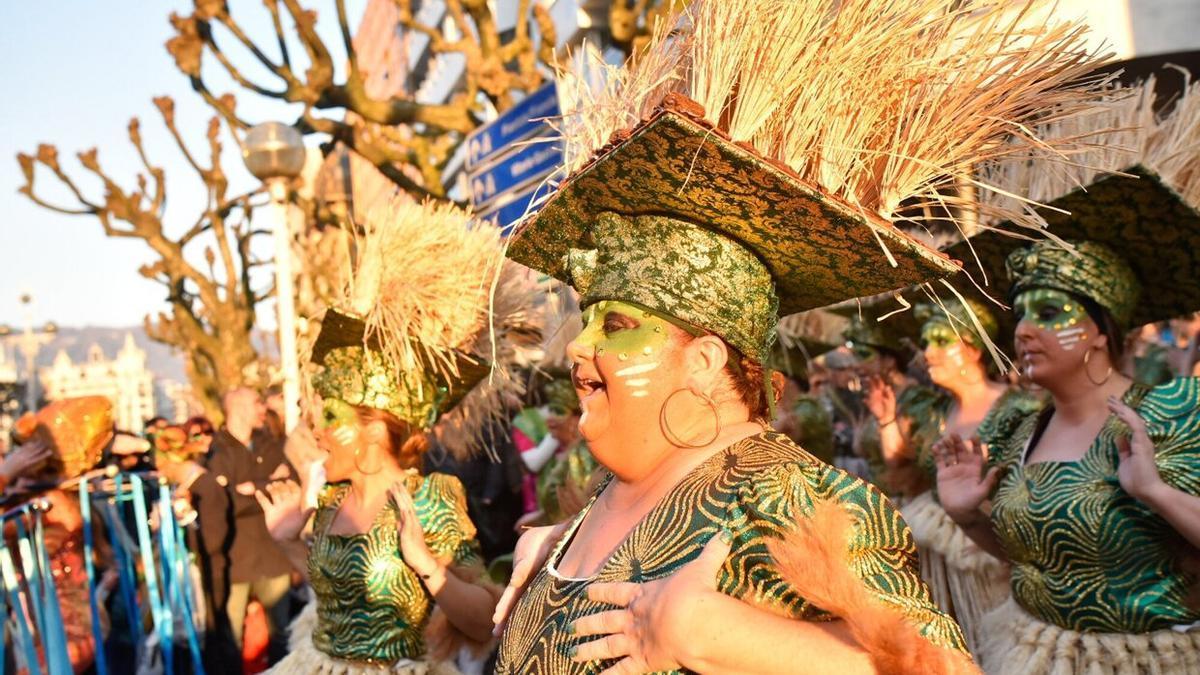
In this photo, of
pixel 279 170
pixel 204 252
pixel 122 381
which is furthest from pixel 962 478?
pixel 122 381

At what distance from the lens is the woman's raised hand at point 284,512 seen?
477 centimetres

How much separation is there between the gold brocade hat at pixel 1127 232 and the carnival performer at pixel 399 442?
76.4 inches

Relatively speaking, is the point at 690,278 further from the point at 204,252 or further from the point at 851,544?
the point at 204,252

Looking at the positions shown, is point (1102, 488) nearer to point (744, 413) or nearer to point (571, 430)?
point (744, 413)

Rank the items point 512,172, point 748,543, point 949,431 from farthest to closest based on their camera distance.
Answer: point 512,172 → point 949,431 → point 748,543

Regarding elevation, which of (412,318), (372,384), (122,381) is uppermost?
(412,318)

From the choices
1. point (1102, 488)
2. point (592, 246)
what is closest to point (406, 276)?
point (592, 246)

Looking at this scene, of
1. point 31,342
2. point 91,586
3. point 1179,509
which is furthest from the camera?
point 31,342

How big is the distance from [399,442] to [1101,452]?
2.61m

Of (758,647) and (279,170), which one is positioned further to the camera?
(279,170)

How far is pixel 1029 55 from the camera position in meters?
1.91

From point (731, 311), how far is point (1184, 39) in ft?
30.9

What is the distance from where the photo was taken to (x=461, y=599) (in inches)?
149

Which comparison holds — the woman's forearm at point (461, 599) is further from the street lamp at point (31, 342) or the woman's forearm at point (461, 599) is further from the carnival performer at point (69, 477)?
the street lamp at point (31, 342)
